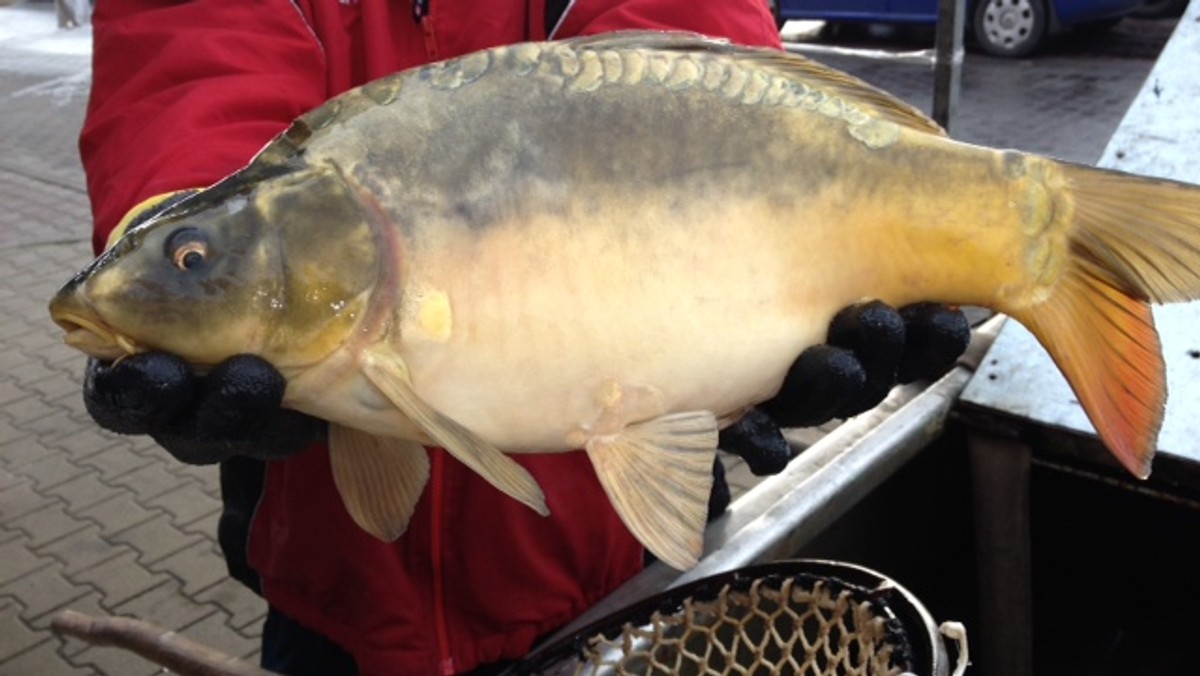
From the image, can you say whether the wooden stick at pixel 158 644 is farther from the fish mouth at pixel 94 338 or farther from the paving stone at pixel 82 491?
the paving stone at pixel 82 491

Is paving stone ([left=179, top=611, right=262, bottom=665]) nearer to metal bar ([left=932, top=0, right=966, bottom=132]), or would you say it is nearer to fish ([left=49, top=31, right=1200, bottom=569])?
fish ([left=49, top=31, right=1200, bottom=569])

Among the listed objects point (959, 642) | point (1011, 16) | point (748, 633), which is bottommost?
point (1011, 16)

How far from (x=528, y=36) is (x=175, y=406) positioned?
0.72m

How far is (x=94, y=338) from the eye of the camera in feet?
4.09

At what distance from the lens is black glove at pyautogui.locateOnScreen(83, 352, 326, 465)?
122 centimetres

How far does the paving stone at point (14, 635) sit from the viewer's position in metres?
Result: 3.27

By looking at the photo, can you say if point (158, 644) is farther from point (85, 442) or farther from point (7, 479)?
point (85, 442)

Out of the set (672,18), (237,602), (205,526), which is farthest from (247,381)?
(205,526)

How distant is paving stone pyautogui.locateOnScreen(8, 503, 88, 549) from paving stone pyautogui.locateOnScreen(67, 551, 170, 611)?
9.9 inches

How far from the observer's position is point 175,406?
124cm

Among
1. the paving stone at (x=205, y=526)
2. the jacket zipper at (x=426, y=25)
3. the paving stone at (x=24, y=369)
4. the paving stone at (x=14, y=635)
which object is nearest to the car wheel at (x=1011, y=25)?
the paving stone at (x=24, y=369)

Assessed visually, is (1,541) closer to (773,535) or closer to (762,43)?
(773,535)

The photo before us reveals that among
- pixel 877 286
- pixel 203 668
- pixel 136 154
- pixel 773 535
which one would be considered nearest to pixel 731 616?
pixel 773 535

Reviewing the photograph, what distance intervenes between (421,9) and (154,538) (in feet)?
8.41
